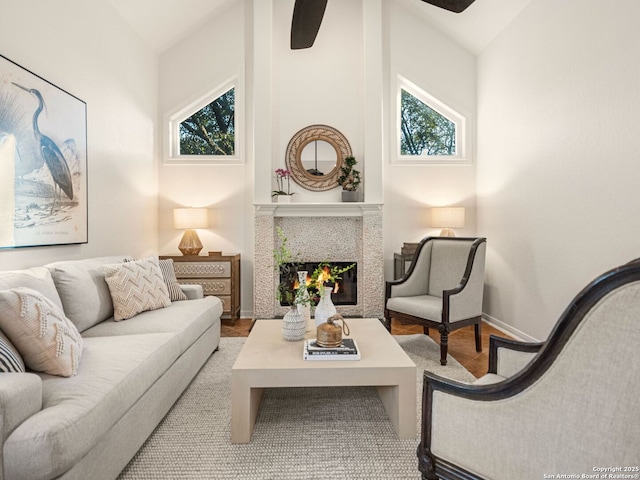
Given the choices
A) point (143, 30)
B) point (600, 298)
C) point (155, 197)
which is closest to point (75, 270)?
point (155, 197)

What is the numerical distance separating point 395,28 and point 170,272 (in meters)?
3.91

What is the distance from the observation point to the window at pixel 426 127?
476 centimetres

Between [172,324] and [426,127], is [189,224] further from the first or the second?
[426,127]

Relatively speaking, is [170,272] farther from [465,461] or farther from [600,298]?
[600,298]

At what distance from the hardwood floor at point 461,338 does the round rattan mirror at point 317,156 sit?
1821mm

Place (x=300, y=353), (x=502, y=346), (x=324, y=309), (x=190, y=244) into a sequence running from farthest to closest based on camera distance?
(x=190, y=244), (x=324, y=309), (x=300, y=353), (x=502, y=346)

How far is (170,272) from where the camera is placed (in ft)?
10.3

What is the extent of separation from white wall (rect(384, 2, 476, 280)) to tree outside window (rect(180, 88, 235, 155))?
1.95m

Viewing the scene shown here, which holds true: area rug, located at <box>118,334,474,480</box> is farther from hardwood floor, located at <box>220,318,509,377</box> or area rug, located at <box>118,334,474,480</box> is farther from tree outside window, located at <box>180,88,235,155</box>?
tree outside window, located at <box>180,88,235,155</box>

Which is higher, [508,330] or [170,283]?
[170,283]

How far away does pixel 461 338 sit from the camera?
3656 millimetres

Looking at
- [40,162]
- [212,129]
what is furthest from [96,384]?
[212,129]

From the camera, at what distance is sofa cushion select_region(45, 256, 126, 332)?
2.21m

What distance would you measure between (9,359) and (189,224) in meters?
2.94
